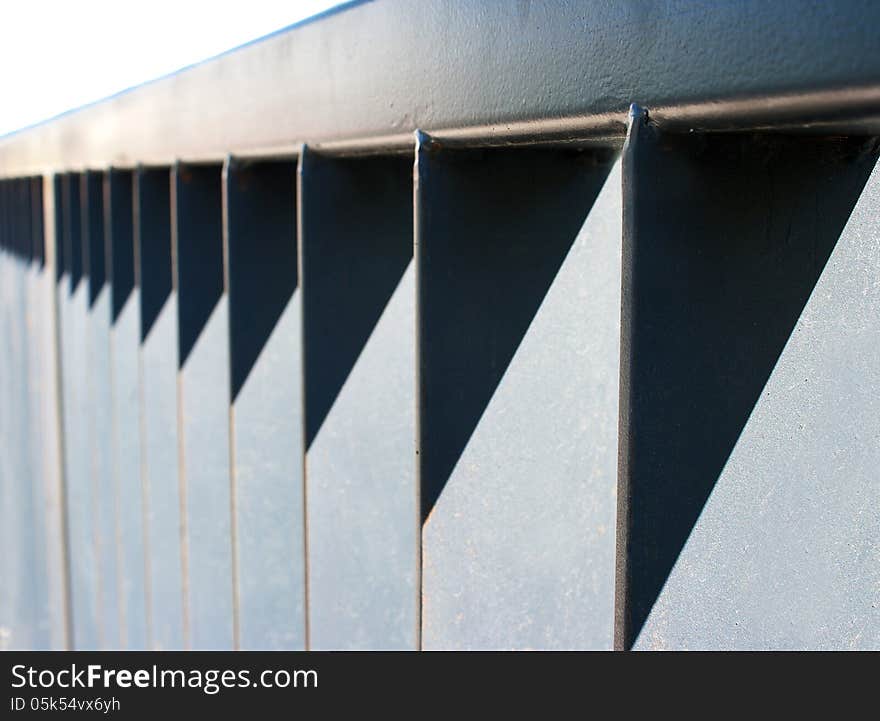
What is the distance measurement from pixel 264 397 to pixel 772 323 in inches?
52.5

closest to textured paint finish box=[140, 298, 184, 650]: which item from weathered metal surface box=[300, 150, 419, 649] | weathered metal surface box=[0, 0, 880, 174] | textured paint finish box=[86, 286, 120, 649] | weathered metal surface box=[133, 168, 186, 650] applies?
weathered metal surface box=[133, 168, 186, 650]

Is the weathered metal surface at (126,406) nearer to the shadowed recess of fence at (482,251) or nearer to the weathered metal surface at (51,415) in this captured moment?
the weathered metal surface at (51,415)

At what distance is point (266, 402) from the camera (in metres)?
2.13

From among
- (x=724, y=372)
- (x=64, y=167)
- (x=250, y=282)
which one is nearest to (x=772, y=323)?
(x=724, y=372)

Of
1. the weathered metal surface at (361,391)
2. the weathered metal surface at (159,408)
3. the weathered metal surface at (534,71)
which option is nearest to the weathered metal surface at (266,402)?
the weathered metal surface at (534,71)

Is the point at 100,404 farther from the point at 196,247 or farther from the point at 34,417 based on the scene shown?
the point at 34,417

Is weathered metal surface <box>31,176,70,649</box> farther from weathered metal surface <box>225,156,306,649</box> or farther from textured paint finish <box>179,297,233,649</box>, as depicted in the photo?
weathered metal surface <box>225,156,306,649</box>

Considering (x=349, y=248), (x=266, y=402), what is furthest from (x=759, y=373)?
(x=266, y=402)

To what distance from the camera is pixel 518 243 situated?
4.46 ft

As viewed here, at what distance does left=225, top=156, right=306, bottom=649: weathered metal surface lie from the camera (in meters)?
2.01

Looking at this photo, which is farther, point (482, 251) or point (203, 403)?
point (203, 403)

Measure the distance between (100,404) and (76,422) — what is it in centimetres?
54
